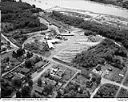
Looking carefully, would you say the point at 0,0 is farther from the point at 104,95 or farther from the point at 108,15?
the point at 104,95

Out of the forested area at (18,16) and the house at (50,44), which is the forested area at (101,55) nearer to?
the house at (50,44)

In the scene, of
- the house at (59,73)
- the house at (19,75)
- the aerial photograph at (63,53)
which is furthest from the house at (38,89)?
the house at (59,73)

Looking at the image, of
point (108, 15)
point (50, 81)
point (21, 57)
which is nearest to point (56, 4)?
point (108, 15)

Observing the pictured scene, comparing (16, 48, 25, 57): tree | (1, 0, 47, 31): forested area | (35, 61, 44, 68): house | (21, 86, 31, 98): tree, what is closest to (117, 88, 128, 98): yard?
(21, 86, 31, 98): tree

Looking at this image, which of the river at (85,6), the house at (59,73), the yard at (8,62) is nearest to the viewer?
the house at (59,73)

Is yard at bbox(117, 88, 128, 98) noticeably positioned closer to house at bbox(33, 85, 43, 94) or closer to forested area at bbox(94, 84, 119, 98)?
forested area at bbox(94, 84, 119, 98)

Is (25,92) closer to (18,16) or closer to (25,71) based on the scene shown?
(25,71)
